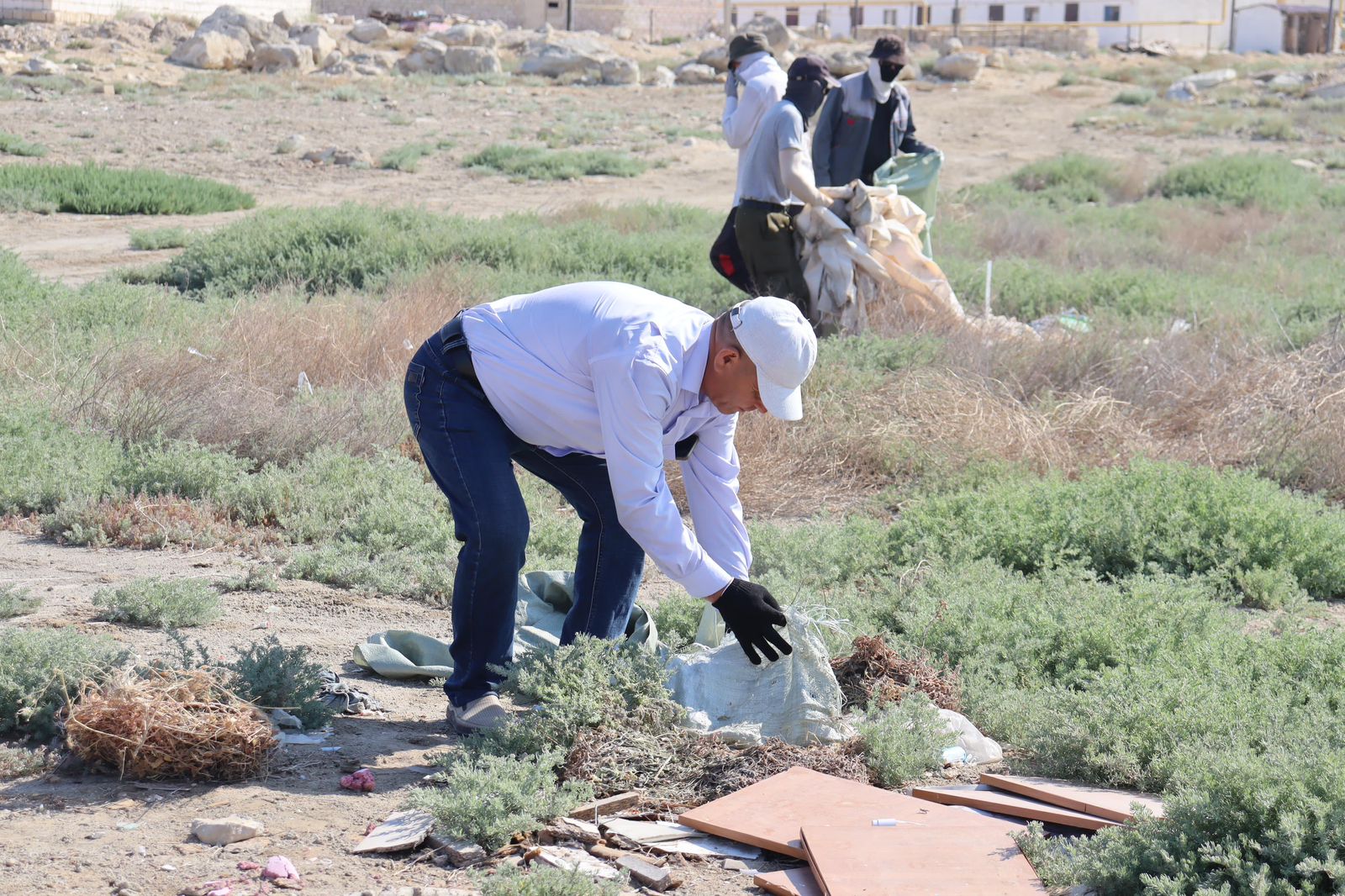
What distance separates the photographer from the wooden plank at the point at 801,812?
10.3 feet

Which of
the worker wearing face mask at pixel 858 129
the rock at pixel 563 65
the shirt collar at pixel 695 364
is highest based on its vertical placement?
the rock at pixel 563 65

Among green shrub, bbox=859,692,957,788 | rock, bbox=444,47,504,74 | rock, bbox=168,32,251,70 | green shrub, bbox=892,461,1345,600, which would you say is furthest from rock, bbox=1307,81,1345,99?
green shrub, bbox=859,692,957,788

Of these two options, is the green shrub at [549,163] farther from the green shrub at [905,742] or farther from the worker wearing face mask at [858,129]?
the green shrub at [905,742]

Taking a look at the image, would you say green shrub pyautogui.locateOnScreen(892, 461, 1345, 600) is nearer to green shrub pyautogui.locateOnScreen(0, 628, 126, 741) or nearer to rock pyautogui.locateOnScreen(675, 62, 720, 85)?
green shrub pyautogui.locateOnScreen(0, 628, 126, 741)

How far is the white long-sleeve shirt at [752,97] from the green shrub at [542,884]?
5.62m

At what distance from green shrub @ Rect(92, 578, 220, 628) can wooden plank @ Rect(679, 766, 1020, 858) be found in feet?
7.10

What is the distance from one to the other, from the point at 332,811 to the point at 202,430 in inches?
143

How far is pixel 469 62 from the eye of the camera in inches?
1323

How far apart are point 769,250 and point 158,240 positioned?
678 cm

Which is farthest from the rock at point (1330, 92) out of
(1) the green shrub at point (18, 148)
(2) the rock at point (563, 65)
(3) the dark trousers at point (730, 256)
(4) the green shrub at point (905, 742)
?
(4) the green shrub at point (905, 742)

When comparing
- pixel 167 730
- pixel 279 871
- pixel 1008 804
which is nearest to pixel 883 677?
pixel 1008 804

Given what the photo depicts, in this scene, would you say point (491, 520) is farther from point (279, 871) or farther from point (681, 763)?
point (279, 871)

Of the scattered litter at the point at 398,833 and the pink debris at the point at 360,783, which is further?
the pink debris at the point at 360,783

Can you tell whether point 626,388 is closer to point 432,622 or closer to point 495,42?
point 432,622
